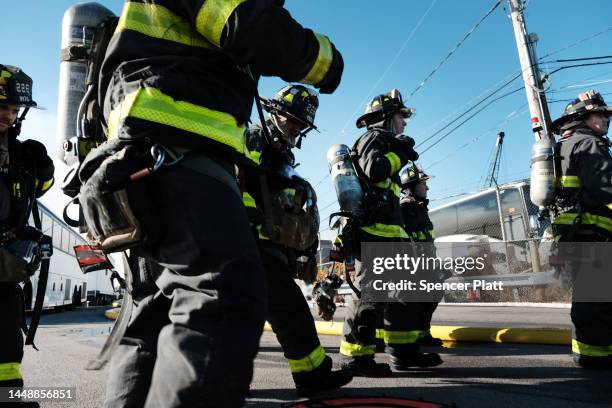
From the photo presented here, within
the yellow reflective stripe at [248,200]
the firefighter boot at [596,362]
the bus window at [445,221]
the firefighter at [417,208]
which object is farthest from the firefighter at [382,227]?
the bus window at [445,221]

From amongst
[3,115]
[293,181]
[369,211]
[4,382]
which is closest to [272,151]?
[293,181]

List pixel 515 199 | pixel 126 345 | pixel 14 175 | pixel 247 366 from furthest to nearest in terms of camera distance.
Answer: pixel 515 199
pixel 14 175
pixel 126 345
pixel 247 366

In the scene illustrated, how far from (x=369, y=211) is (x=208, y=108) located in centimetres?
260

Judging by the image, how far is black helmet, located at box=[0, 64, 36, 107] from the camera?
2940 mm

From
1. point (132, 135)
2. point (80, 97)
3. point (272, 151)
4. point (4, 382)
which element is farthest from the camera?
point (272, 151)

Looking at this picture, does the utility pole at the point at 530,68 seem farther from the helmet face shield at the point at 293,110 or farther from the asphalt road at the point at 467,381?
the helmet face shield at the point at 293,110

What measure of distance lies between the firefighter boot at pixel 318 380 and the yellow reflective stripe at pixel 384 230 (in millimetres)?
1355

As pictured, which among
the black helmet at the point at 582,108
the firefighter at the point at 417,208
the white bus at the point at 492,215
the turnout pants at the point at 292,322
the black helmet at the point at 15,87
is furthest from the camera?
the white bus at the point at 492,215

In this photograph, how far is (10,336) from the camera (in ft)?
7.85

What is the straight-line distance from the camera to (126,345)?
1695 millimetres

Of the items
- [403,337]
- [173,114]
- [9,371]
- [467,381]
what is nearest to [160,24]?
[173,114]

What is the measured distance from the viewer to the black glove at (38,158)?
9.80 ft

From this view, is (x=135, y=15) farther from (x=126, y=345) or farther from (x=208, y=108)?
(x=126, y=345)

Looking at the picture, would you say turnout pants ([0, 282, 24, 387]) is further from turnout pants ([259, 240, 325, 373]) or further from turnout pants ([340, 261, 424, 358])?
turnout pants ([340, 261, 424, 358])
